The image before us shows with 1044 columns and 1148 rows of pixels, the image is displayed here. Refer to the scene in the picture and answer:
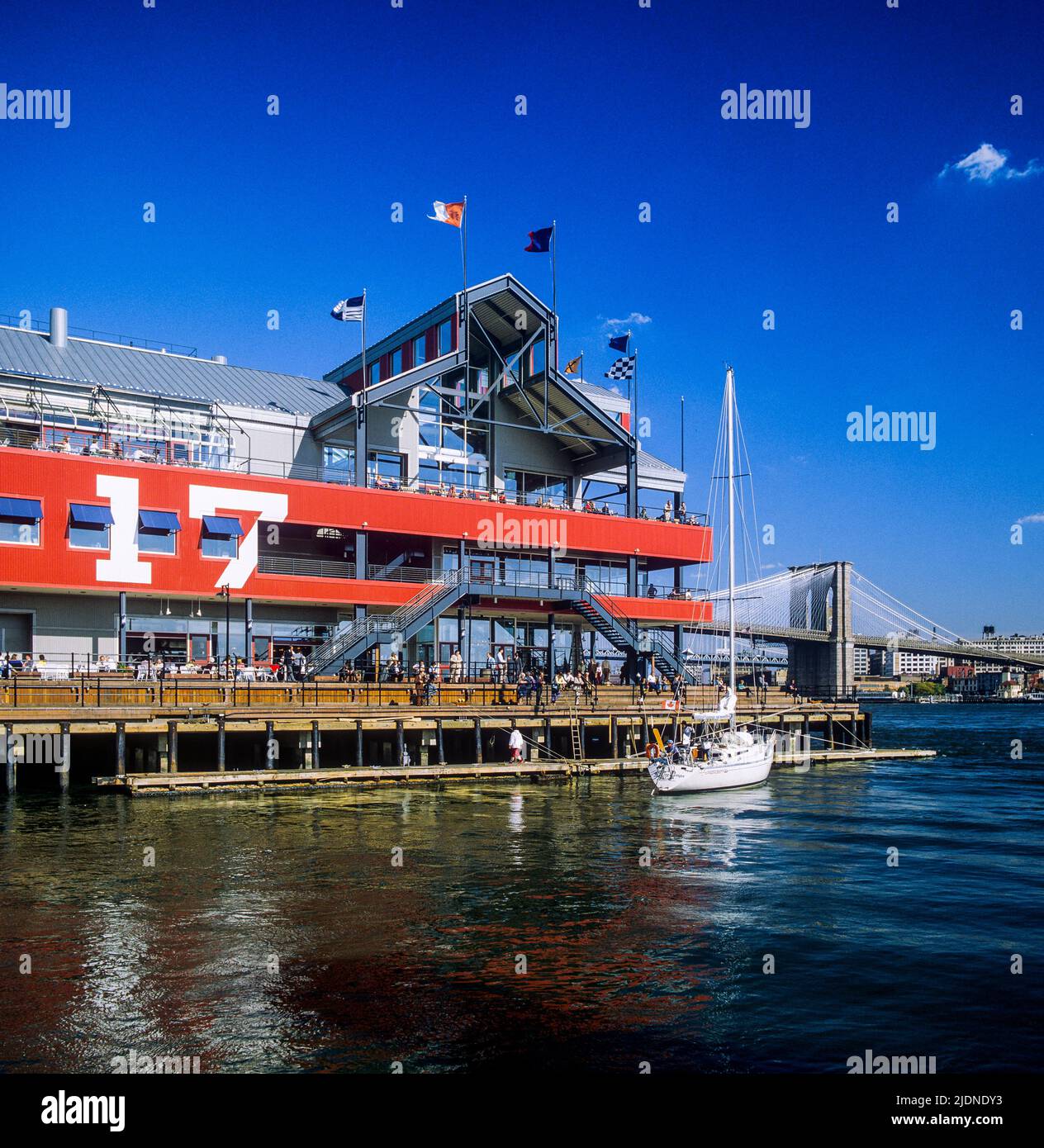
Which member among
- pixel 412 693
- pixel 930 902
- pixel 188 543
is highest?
pixel 188 543

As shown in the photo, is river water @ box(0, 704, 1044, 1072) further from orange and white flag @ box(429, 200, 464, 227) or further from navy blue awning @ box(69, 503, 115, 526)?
orange and white flag @ box(429, 200, 464, 227)

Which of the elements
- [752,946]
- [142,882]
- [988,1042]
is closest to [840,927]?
[752,946]

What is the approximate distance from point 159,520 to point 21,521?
5.78 meters

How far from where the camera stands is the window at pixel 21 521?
4591cm

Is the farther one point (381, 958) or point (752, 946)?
point (752, 946)

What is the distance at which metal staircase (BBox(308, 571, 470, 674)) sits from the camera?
160 ft

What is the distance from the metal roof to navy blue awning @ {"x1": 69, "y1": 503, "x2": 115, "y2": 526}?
27.4 ft

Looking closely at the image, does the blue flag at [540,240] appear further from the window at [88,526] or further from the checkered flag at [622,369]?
the window at [88,526]

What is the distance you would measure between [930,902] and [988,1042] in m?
8.03

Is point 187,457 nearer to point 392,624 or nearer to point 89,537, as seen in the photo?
point 89,537

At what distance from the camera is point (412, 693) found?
46.0 m
